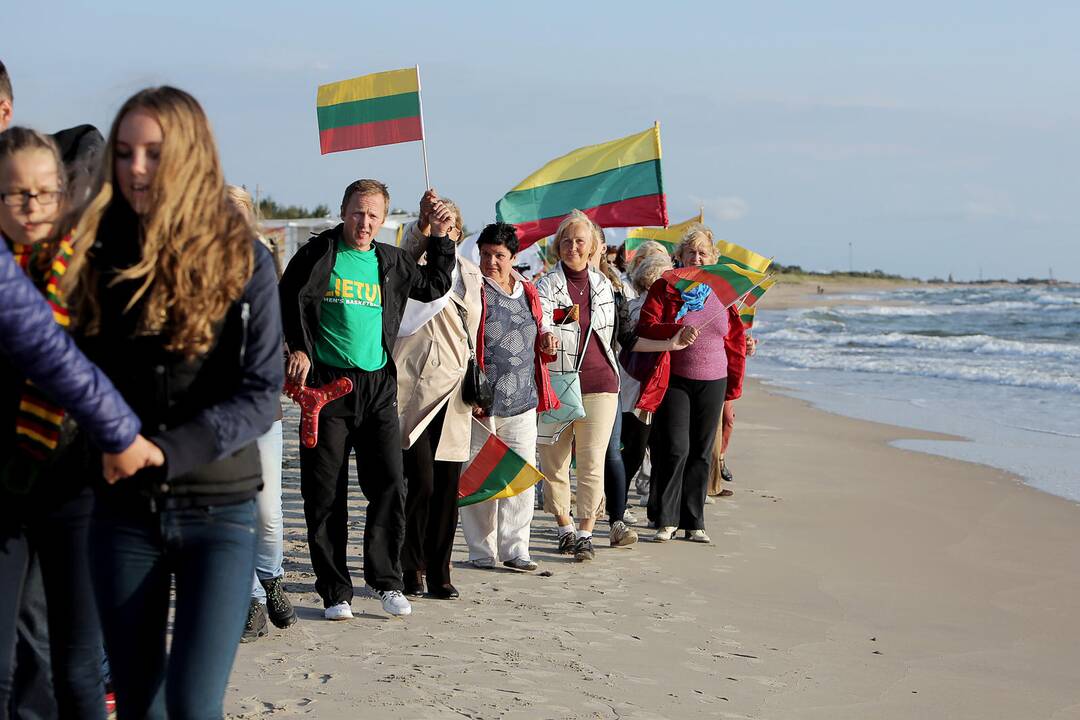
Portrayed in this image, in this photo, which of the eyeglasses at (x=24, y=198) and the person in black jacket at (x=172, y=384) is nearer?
the person in black jacket at (x=172, y=384)

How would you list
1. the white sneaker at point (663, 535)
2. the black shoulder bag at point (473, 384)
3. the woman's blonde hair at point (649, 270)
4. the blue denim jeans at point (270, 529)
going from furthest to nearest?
the woman's blonde hair at point (649, 270) < the white sneaker at point (663, 535) < the black shoulder bag at point (473, 384) < the blue denim jeans at point (270, 529)

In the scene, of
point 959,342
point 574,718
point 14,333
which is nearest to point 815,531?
point 574,718

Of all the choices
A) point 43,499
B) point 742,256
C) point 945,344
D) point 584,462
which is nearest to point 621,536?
point 584,462

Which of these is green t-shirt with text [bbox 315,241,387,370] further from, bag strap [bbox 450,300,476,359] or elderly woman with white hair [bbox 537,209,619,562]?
elderly woman with white hair [bbox 537,209,619,562]

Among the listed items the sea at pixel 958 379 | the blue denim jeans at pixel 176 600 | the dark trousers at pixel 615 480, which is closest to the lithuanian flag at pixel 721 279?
the dark trousers at pixel 615 480

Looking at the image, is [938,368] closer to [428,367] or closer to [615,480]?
[615,480]

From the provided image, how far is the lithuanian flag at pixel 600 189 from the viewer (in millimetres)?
10211

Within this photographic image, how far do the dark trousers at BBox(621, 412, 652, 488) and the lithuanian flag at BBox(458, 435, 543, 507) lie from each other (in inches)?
68.8

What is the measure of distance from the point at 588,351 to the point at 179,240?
17.7 feet

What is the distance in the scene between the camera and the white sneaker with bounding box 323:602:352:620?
6055mm

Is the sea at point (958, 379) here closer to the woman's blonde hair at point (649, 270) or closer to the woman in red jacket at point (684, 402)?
the woman in red jacket at point (684, 402)

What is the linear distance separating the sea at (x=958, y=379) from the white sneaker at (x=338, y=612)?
688cm

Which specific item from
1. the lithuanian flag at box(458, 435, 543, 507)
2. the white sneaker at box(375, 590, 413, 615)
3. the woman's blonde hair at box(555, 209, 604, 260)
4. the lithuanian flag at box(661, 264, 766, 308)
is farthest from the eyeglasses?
the lithuanian flag at box(661, 264, 766, 308)

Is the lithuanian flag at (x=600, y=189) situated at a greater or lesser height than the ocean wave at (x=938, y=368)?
greater
